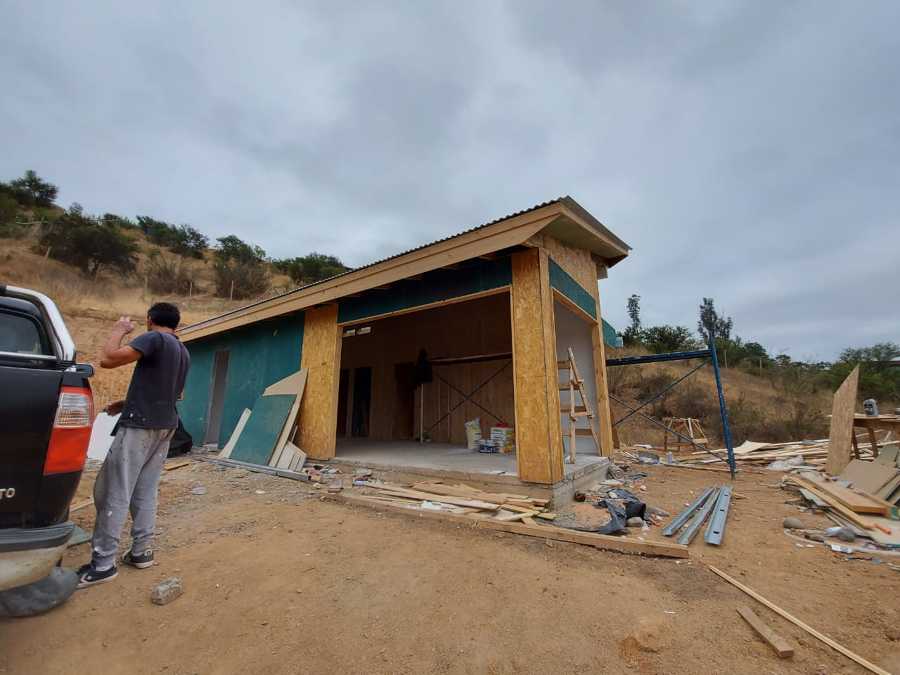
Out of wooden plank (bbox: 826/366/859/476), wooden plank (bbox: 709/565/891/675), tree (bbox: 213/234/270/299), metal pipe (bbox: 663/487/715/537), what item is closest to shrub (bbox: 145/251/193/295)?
tree (bbox: 213/234/270/299)

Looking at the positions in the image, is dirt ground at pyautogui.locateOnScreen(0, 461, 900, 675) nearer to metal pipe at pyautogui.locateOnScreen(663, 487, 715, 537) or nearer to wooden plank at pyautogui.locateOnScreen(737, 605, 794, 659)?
wooden plank at pyautogui.locateOnScreen(737, 605, 794, 659)

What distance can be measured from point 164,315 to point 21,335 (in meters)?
0.98

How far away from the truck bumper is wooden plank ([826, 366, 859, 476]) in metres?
9.56

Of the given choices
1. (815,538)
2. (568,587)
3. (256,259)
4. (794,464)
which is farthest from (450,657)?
(256,259)

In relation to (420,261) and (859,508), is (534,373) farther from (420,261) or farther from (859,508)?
(859,508)

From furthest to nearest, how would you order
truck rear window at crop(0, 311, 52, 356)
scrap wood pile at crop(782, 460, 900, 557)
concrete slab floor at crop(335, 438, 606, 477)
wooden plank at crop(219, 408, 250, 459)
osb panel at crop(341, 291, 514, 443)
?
osb panel at crop(341, 291, 514, 443) → wooden plank at crop(219, 408, 250, 459) → concrete slab floor at crop(335, 438, 606, 477) → scrap wood pile at crop(782, 460, 900, 557) → truck rear window at crop(0, 311, 52, 356)

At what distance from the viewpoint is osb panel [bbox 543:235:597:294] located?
5.75 meters

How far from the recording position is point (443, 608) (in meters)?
2.32

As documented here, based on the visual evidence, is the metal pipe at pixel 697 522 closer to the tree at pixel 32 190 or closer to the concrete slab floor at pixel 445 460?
the concrete slab floor at pixel 445 460

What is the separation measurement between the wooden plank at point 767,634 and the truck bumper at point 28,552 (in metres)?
3.36

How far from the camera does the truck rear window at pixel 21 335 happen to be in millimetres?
1910

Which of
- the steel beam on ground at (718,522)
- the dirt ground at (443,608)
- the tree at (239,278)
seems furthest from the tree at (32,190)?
the steel beam on ground at (718,522)

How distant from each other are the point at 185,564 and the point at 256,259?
3590cm

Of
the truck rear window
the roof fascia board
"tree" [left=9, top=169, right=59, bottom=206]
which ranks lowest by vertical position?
the truck rear window
